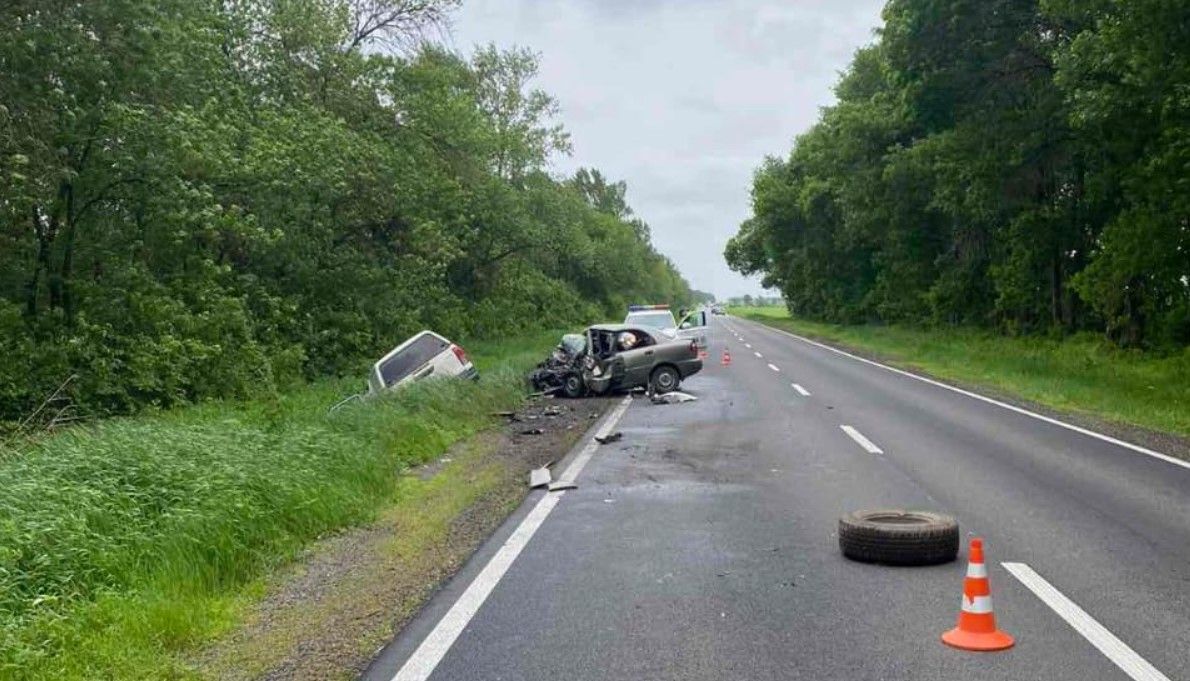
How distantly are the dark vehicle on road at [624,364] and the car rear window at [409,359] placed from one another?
2.98 m

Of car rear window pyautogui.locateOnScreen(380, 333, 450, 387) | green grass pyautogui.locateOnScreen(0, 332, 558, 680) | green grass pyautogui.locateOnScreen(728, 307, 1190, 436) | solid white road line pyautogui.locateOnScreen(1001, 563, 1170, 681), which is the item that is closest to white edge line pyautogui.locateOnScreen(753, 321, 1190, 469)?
green grass pyautogui.locateOnScreen(728, 307, 1190, 436)

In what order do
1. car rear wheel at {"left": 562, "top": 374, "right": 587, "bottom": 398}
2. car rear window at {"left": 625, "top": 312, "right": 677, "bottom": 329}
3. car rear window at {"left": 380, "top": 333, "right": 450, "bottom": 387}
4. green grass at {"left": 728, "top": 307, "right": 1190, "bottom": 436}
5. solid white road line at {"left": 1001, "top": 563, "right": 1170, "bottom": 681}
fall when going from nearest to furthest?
solid white road line at {"left": 1001, "top": 563, "right": 1170, "bottom": 681}
green grass at {"left": 728, "top": 307, "right": 1190, "bottom": 436}
car rear window at {"left": 380, "top": 333, "right": 450, "bottom": 387}
car rear wheel at {"left": 562, "top": 374, "right": 587, "bottom": 398}
car rear window at {"left": 625, "top": 312, "right": 677, "bottom": 329}

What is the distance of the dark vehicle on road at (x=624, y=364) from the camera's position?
20.8 meters

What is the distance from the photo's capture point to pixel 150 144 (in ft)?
53.9

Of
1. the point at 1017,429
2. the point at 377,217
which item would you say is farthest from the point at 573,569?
the point at 377,217

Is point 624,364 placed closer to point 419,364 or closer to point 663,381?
point 663,381

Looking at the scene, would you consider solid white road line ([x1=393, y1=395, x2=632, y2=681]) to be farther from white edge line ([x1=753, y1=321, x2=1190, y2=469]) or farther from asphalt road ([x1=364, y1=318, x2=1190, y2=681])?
white edge line ([x1=753, y1=321, x2=1190, y2=469])

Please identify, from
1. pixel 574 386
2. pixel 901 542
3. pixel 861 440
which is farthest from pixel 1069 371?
pixel 901 542

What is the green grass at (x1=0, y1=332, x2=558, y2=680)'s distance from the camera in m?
5.33

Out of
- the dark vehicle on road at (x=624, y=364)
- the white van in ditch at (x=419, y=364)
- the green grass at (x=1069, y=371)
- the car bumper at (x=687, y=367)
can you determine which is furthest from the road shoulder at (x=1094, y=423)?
the white van in ditch at (x=419, y=364)

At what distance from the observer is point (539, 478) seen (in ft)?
35.0

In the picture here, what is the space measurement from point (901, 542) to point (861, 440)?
6.67m

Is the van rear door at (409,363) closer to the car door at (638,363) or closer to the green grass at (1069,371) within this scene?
the car door at (638,363)

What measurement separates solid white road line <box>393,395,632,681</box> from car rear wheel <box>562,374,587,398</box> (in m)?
11.0
